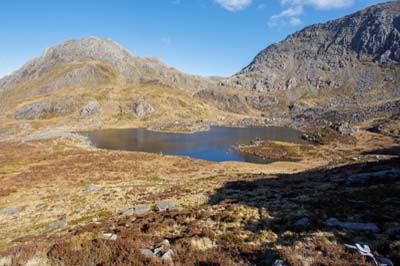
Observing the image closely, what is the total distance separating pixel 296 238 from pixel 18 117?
22249 cm

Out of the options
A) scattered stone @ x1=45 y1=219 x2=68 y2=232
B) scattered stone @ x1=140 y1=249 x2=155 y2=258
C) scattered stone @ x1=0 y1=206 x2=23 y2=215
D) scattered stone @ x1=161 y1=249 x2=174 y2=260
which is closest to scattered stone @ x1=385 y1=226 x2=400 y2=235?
scattered stone @ x1=161 y1=249 x2=174 y2=260

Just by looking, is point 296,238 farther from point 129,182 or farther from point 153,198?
point 129,182

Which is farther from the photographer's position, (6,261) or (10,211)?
(10,211)

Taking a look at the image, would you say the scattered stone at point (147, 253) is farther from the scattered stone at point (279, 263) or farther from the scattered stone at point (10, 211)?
the scattered stone at point (10, 211)

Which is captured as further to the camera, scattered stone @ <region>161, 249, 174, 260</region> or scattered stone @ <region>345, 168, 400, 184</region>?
scattered stone @ <region>345, 168, 400, 184</region>

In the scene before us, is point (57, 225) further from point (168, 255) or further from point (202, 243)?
point (168, 255)

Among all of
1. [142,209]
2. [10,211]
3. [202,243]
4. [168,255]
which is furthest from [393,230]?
[10,211]

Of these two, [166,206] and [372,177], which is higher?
[372,177]

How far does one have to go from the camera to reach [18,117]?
189 m

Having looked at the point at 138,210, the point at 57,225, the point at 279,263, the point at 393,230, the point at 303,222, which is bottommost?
the point at 57,225

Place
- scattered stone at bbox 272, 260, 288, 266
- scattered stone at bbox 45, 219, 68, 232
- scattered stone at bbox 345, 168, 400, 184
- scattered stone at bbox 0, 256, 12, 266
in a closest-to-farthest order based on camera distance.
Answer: scattered stone at bbox 272, 260, 288, 266 < scattered stone at bbox 0, 256, 12, 266 < scattered stone at bbox 45, 219, 68, 232 < scattered stone at bbox 345, 168, 400, 184

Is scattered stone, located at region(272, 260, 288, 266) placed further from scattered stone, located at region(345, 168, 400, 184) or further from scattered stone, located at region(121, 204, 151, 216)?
scattered stone, located at region(345, 168, 400, 184)

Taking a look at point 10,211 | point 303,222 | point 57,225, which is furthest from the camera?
point 10,211

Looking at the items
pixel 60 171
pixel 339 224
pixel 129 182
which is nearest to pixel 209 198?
pixel 339 224
